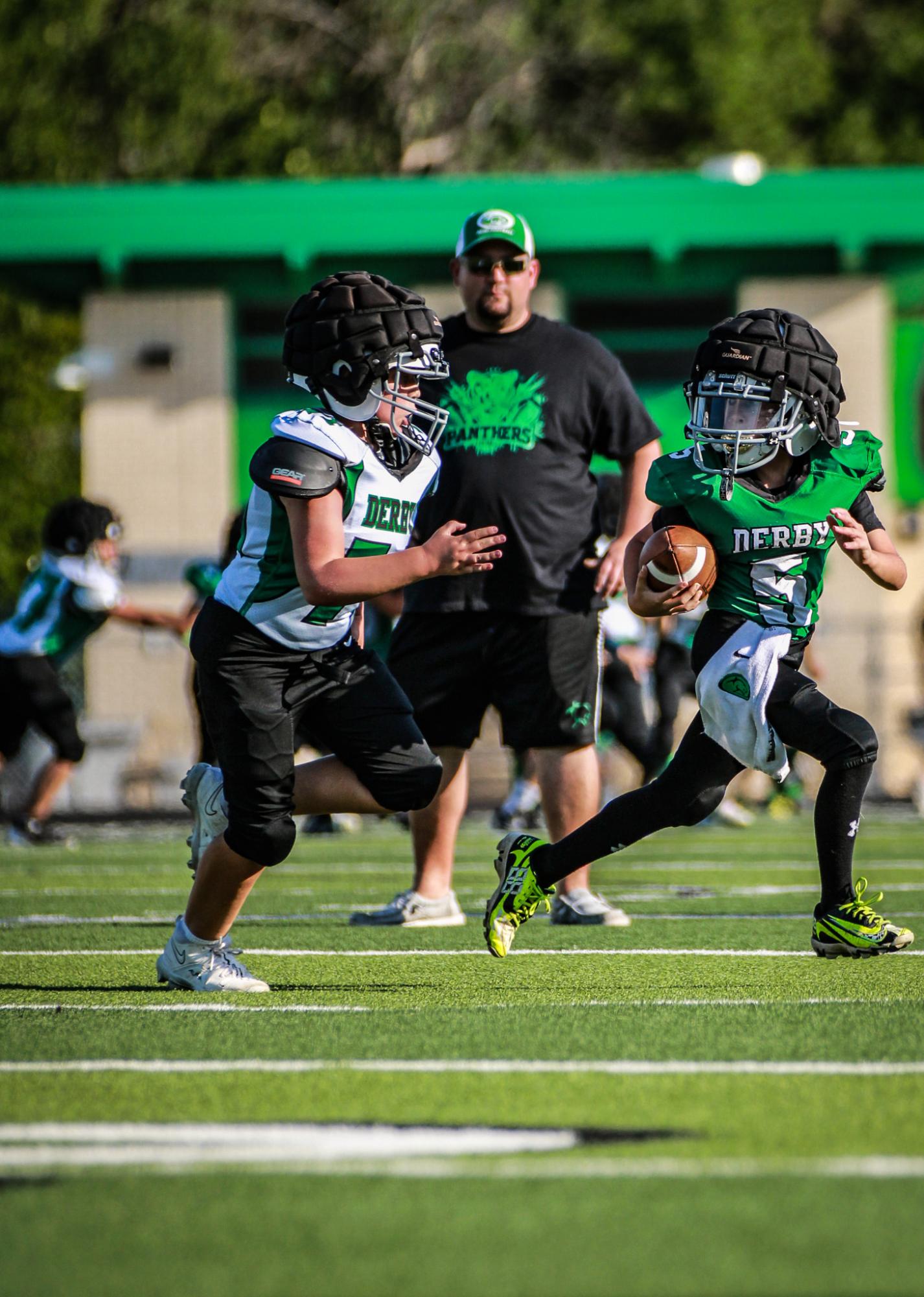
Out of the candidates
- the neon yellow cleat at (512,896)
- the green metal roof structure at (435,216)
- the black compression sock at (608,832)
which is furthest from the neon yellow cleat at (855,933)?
the green metal roof structure at (435,216)

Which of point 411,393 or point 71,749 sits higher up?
point 411,393

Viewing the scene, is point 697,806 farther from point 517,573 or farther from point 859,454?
point 517,573

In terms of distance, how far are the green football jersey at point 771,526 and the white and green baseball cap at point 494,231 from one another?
1.43m

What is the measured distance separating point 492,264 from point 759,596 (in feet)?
5.81

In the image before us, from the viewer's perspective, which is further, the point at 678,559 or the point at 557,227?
the point at 557,227

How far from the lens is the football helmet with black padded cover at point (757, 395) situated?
462cm

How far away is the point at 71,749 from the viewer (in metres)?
10.2

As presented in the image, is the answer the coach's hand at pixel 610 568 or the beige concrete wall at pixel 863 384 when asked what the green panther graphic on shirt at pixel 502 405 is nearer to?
the coach's hand at pixel 610 568

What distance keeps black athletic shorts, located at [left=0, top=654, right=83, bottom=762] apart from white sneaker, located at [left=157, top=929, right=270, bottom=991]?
5.84 metres

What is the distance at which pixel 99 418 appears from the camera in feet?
57.2

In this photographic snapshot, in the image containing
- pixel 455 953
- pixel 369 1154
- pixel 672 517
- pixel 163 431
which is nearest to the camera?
pixel 369 1154

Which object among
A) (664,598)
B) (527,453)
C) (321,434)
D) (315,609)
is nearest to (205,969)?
(315,609)

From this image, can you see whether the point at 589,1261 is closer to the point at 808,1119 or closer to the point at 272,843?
the point at 808,1119

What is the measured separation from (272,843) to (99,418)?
44.8 feet
